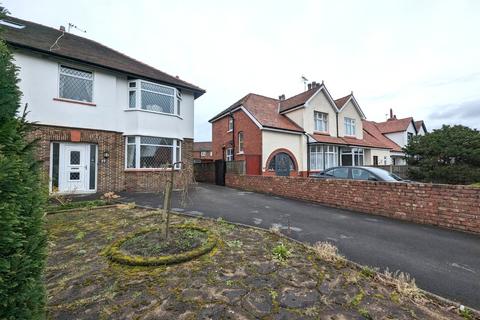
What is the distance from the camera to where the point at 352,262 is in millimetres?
3895

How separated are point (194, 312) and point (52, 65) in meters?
12.5

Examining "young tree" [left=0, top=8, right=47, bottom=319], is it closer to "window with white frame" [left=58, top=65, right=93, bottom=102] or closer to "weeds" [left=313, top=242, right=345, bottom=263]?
"weeds" [left=313, top=242, right=345, bottom=263]

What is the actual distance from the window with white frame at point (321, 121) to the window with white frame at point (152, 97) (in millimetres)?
12291

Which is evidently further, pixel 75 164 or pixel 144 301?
pixel 75 164

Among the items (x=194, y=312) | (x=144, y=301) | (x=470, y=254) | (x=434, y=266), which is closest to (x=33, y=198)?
(x=144, y=301)

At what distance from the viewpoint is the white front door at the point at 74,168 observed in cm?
1041

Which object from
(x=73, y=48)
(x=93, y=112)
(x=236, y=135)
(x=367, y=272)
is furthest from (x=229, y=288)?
(x=236, y=135)

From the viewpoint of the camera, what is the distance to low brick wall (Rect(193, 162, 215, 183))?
17.9 metres

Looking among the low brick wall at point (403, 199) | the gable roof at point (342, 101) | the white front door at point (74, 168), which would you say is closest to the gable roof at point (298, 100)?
the gable roof at point (342, 101)

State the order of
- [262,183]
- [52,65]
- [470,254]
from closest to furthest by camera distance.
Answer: [470,254] → [52,65] → [262,183]

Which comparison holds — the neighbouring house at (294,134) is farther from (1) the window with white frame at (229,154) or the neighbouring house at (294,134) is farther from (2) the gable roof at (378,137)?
(2) the gable roof at (378,137)

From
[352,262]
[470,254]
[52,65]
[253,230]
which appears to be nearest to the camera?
[352,262]

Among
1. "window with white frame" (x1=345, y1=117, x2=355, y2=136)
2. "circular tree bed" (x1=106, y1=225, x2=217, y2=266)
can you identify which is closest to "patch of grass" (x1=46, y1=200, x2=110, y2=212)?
"circular tree bed" (x1=106, y1=225, x2=217, y2=266)

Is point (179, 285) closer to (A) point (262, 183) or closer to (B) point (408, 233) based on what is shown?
(B) point (408, 233)
